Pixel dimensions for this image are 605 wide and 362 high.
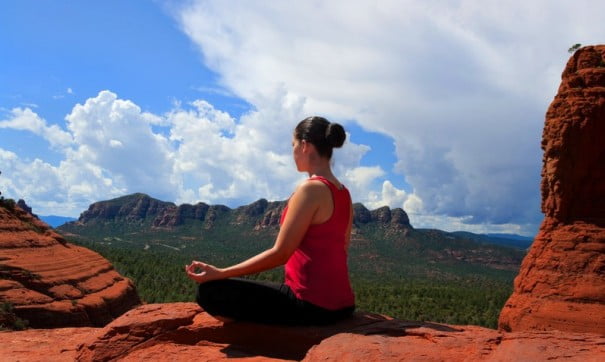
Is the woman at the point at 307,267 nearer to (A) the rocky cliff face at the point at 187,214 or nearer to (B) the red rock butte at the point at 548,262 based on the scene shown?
(B) the red rock butte at the point at 548,262

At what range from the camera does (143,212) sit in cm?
15512

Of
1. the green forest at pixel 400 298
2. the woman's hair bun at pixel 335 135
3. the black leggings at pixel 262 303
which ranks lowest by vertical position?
the green forest at pixel 400 298

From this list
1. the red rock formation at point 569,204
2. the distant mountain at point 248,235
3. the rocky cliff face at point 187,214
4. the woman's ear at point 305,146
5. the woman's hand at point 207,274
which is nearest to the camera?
the woman's hand at point 207,274

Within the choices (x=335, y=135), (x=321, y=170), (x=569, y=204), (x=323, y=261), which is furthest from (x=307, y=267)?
(x=569, y=204)

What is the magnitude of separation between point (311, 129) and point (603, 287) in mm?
19623

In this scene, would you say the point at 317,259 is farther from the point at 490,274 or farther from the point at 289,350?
the point at 490,274

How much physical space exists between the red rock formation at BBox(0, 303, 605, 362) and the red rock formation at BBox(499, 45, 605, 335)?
18.4 metres

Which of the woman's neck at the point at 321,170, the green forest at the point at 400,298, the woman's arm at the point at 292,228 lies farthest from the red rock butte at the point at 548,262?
the green forest at the point at 400,298

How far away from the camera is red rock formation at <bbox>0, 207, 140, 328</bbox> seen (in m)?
18.0

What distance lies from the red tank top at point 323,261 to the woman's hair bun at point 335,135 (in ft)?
1.11

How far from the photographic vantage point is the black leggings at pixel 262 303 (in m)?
4.24

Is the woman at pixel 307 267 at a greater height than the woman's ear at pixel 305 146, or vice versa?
the woman's ear at pixel 305 146

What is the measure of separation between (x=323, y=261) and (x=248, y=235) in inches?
4736

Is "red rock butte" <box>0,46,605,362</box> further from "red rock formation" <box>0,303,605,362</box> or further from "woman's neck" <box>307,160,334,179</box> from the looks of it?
"woman's neck" <box>307,160,334,179</box>
